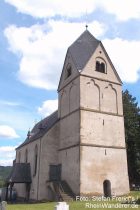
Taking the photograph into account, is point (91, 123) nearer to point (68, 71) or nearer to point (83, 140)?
point (83, 140)

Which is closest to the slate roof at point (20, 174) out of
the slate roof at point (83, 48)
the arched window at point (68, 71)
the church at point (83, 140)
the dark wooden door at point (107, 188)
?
the church at point (83, 140)

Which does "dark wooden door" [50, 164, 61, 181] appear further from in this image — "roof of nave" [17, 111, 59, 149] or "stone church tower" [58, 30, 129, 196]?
"roof of nave" [17, 111, 59, 149]

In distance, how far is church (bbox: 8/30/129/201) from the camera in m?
27.2

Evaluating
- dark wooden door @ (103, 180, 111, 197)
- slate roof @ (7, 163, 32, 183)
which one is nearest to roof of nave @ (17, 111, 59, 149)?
slate roof @ (7, 163, 32, 183)

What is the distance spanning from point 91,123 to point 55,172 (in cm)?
756

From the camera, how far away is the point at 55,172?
1220 inches

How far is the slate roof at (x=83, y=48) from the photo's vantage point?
1264 inches

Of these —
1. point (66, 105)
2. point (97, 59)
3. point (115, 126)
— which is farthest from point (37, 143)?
point (97, 59)

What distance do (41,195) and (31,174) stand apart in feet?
13.9

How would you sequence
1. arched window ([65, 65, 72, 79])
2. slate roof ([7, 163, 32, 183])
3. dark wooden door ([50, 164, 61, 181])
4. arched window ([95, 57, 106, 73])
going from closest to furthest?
dark wooden door ([50, 164, 61, 181]), slate roof ([7, 163, 32, 183]), arched window ([95, 57, 106, 73]), arched window ([65, 65, 72, 79])

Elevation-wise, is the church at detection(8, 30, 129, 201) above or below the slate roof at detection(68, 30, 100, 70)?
below

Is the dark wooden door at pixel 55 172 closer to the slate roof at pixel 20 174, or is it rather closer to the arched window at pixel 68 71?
the slate roof at pixel 20 174

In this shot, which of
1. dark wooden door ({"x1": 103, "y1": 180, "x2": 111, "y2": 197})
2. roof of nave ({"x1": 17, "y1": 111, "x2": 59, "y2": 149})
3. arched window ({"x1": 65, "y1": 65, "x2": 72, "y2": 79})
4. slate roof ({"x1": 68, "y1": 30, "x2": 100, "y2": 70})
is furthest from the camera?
arched window ({"x1": 65, "y1": 65, "x2": 72, "y2": 79})

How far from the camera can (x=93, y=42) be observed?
3459 centimetres
